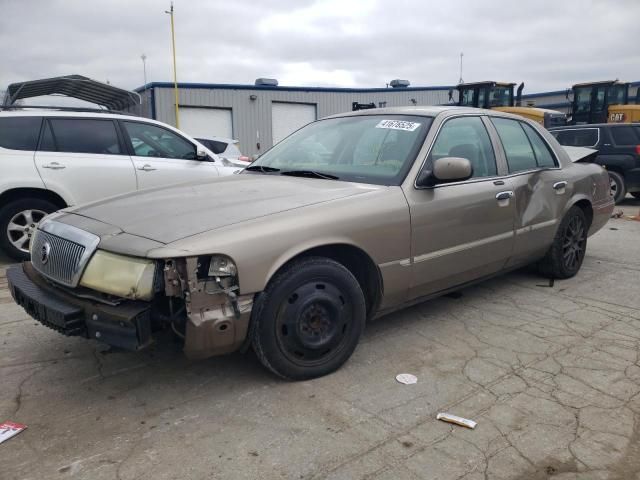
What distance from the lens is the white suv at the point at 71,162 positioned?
18.6 ft

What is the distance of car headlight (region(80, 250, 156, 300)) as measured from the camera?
8.09ft

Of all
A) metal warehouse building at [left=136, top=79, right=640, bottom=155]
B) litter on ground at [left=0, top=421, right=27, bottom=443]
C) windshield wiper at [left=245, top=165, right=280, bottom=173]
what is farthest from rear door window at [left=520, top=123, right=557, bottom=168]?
metal warehouse building at [left=136, top=79, right=640, bottom=155]

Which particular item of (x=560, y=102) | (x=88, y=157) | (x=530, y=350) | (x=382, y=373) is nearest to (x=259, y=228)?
(x=382, y=373)

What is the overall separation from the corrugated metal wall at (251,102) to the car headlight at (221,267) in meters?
18.9

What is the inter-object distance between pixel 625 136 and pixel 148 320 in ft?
35.9

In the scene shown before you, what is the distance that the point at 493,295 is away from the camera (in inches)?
182

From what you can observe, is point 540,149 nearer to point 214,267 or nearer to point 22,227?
point 214,267

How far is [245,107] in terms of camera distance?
2208 centimetres

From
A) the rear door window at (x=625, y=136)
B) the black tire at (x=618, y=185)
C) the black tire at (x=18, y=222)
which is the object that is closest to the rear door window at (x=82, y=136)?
the black tire at (x=18, y=222)

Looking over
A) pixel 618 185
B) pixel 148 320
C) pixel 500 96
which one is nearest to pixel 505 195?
pixel 148 320

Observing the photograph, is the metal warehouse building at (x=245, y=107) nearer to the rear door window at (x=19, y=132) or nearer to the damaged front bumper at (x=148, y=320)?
the rear door window at (x=19, y=132)

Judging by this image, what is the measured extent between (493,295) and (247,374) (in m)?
2.49

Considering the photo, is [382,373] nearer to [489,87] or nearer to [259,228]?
[259,228]

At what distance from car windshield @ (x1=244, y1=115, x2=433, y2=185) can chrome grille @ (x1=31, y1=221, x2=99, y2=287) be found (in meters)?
1.49
